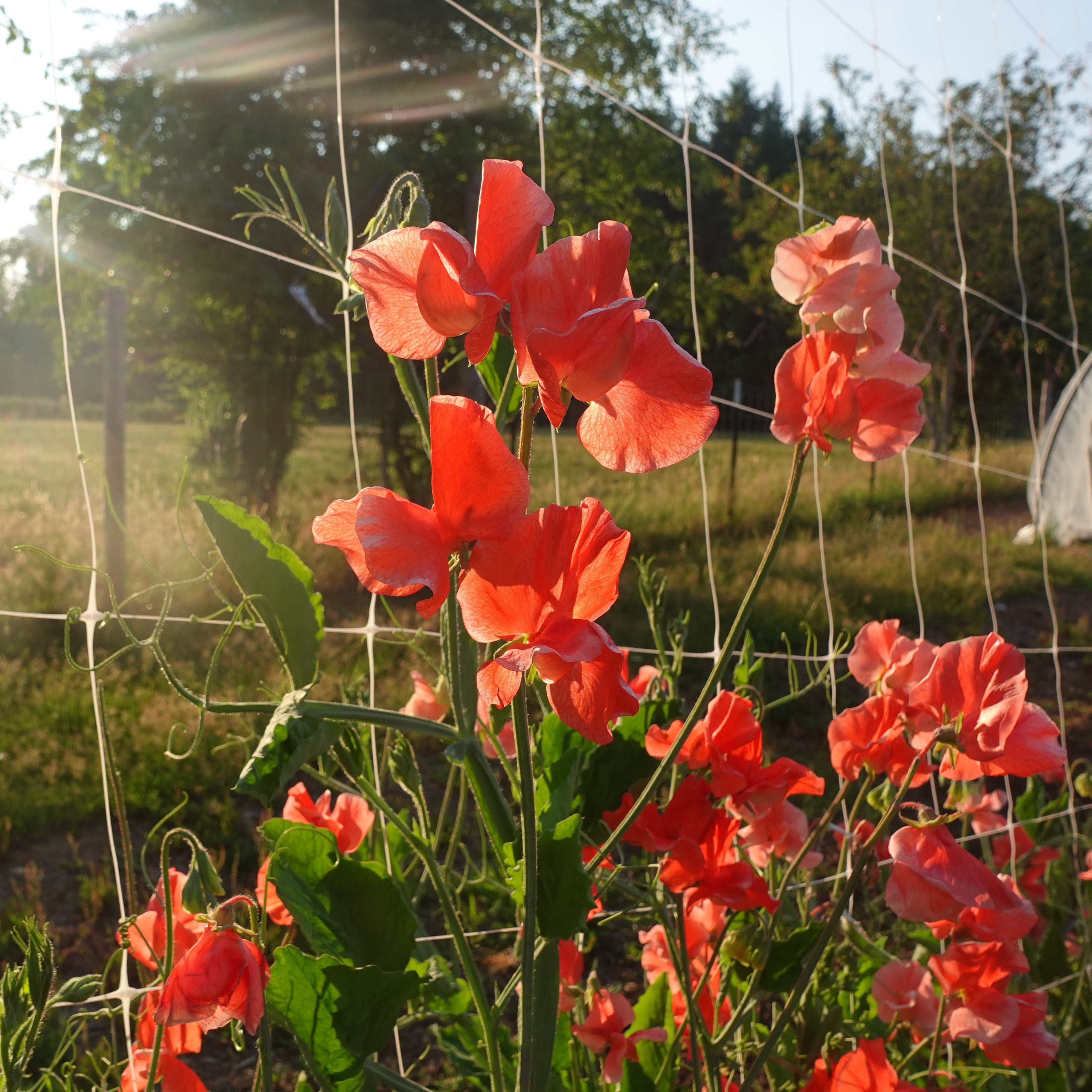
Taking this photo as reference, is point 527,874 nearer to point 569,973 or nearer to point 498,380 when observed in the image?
point 498,380

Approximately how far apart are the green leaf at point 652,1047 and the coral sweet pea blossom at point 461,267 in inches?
26.3

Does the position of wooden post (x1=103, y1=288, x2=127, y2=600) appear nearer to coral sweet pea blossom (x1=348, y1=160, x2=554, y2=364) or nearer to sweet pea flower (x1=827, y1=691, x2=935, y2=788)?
sweet pea flower (x1=827, y1=691, x2=935, y2=788)

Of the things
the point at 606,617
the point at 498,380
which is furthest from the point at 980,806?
the point at 606,617

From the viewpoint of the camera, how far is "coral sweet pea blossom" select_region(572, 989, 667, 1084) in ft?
2.87

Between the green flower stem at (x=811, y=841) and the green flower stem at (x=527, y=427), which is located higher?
the green flower stem at (x=527, y=427)

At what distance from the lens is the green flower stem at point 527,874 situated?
1.49 ft

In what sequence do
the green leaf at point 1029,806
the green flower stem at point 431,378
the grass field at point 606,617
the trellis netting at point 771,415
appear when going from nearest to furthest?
the green flower stem at point 431,378 → the trellis netting at point 771,415 → the green leaf at point 1029,806 → the grass field at point 606,617

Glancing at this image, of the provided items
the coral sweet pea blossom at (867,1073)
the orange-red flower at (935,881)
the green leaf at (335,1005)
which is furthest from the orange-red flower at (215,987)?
the coral sweet pea blossom at (867,1073)

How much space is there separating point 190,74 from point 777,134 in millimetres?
25548

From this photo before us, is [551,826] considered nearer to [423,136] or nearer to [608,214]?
[423,136]

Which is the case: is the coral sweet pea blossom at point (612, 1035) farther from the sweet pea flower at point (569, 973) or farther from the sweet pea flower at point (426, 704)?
the sweet pea flower at point (426, 704)

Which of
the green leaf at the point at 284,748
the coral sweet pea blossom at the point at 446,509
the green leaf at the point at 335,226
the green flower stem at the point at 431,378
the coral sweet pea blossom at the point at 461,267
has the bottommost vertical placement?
the green leaf at the point at 284,748

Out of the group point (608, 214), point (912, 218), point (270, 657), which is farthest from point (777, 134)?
point (270, 657)

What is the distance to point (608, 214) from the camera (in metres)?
7.86
